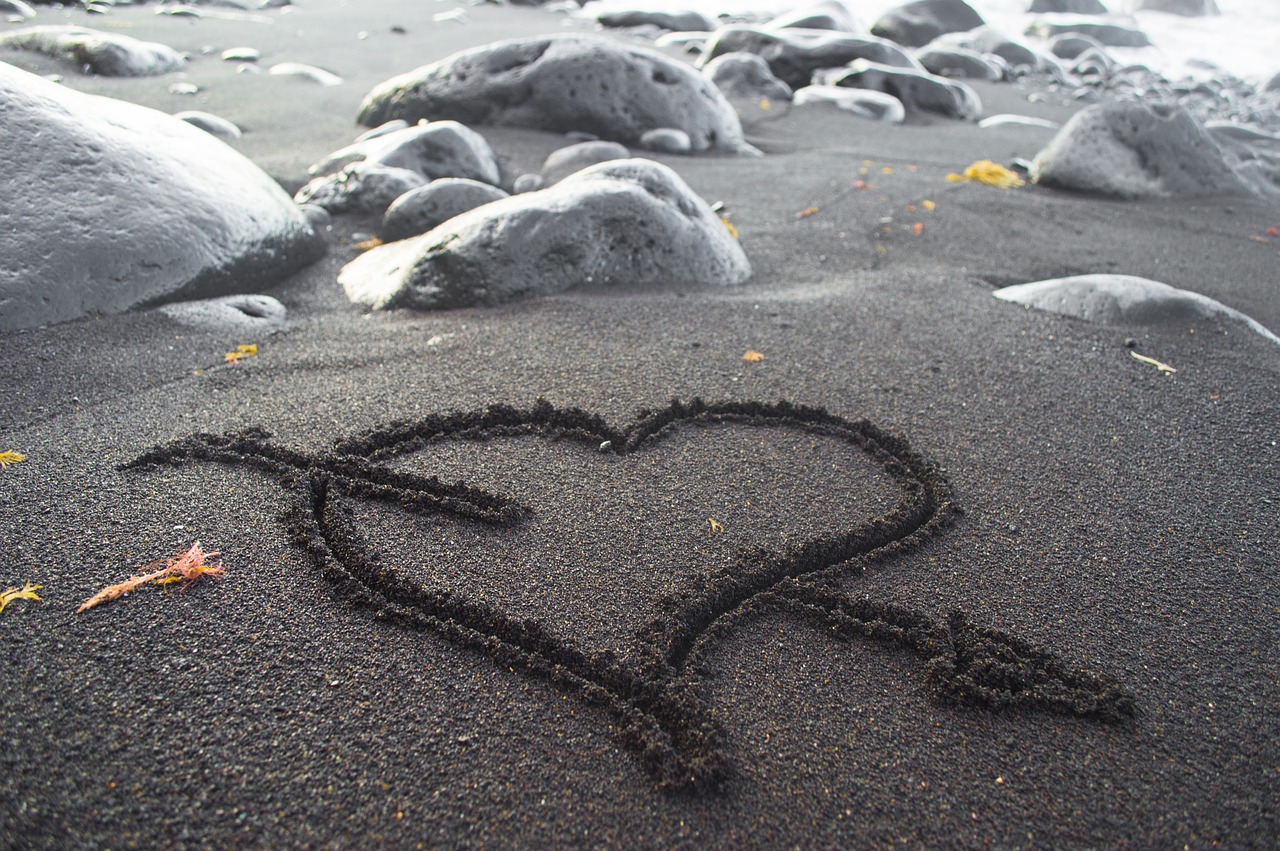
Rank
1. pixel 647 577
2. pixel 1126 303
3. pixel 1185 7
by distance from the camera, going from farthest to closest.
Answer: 1. pixel 1185 7
2. pixel 1126 303
3. pixel 647 577

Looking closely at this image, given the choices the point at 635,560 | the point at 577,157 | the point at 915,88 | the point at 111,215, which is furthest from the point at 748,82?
the point at 635,560

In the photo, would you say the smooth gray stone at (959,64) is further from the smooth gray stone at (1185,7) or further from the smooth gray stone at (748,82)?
the smooth gray stone at (1185,7)

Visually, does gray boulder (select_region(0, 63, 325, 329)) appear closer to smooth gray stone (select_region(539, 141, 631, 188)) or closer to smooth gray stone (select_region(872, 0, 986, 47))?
smooth gray stone (select_region(539, 141, 631, 188))

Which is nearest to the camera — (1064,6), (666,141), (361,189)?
(361,189)

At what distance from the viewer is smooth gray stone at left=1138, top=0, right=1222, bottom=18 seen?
21.3 metres

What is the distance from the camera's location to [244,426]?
2.54 metres

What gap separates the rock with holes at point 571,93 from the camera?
20.2 ft

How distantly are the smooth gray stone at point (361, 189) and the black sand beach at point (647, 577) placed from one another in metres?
1.20

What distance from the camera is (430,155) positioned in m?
5.23

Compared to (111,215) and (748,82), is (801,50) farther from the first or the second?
(111,215)

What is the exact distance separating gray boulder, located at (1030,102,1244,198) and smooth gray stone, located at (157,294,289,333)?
520cm

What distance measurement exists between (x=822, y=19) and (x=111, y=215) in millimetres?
10791

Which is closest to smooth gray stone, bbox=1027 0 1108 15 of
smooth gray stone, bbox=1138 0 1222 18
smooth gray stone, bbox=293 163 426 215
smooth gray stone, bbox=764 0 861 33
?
smooth gray stone, bbox=1138 0 1222 18

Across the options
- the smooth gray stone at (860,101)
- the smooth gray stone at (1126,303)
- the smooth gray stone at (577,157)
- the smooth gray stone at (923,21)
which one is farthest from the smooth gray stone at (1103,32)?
the smooth gray stone at (1126,303)
